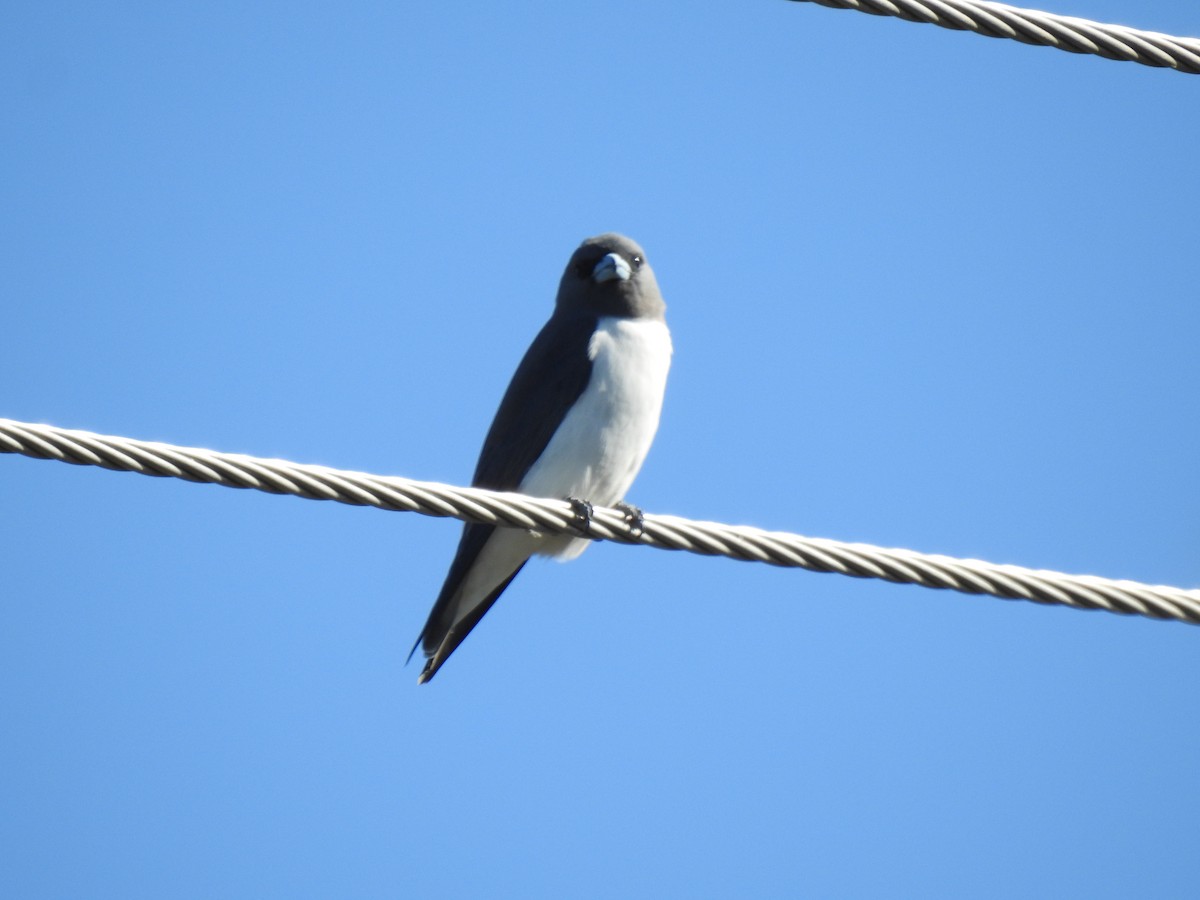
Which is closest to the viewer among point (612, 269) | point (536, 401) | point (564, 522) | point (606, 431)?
point (564, 522)

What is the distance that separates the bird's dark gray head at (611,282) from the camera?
673cm

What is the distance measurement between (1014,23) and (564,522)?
170 cm

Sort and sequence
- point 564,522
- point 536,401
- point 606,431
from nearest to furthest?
point 564,522 → point 606,431 → point 536,401

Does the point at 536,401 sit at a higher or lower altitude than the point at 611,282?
lower

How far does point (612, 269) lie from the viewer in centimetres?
678

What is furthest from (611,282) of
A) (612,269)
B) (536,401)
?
(536,401)

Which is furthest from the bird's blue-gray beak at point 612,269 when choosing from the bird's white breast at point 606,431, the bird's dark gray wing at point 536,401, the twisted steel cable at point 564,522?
the twisted steel cable at point 564,522

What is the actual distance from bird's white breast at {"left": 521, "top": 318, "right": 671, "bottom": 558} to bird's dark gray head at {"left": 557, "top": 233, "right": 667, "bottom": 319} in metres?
0.30

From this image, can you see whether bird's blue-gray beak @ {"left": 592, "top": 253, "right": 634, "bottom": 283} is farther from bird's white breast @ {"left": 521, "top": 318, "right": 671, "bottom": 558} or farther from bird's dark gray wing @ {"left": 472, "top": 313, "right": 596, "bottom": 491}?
bird's white breast @ {"left": 521, "top": 318, "right": 671, "bottom": 558}

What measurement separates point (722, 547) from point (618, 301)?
3213 millimetres

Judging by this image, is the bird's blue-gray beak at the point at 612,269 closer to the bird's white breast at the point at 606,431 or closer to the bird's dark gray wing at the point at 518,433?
the bird's dark gray wing at the point at 518,433

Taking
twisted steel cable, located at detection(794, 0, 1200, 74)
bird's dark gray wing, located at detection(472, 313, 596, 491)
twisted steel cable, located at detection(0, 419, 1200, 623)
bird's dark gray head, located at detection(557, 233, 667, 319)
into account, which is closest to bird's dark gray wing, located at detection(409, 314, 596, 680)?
bird's dark gray wing, located at detection(472, 313, 596, 491)

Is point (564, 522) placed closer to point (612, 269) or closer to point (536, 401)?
point (536, 401)

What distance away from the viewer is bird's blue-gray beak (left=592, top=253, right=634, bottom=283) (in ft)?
22.2
